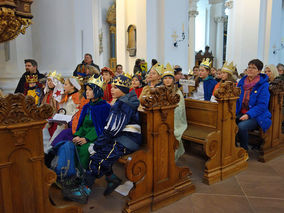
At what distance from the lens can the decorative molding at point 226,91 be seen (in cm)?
329

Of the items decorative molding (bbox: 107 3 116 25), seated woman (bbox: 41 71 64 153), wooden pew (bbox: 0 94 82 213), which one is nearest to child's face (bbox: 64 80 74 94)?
seated woman (bbox: 41 71 64 153)

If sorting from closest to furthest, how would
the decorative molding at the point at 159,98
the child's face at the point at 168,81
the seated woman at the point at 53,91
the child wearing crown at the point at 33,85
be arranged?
the decorative molding at the point at 159,98 < the child's face at the point at 168,81 < the seated woman at the point at 53,91 < the child wearing crown at the point at 33,85

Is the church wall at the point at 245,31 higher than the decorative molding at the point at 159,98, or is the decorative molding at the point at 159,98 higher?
the church wall at the point at 245,31

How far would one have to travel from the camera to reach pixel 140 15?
8820mm

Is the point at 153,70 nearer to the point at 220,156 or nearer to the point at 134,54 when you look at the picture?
the point at 220,156

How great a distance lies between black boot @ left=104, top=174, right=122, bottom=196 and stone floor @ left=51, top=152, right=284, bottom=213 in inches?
2.8

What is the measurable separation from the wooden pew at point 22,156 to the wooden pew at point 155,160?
0.82m

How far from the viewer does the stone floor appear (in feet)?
8.91

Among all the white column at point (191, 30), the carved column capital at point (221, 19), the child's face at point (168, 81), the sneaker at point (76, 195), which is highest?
the carved column capital at point (221, 19)

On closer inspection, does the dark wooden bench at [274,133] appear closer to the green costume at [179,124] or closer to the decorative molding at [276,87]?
the decorative molding at [276,87]

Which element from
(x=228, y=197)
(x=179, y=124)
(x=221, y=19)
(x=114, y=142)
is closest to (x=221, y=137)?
(x=179, y=124)

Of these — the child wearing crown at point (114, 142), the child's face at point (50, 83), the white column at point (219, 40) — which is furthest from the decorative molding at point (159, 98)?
the white column at point (219, 40)

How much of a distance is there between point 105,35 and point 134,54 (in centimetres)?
658

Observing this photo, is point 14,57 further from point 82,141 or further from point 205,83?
point 205,83
